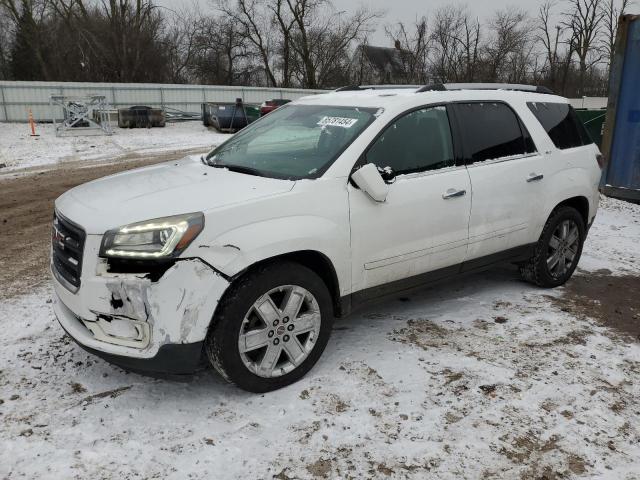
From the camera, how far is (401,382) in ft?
10.9

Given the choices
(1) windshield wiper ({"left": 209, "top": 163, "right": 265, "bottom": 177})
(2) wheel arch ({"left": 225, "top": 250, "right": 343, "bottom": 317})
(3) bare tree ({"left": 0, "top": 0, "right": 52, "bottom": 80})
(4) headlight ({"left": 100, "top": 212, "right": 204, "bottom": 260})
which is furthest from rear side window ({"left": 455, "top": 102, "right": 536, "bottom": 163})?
(3) bare tree ({"left": 0, "top": 0, "right": 52, "bottom": 80})

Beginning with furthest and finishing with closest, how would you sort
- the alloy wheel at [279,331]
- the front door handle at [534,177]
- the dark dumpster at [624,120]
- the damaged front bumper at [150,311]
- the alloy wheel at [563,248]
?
1. the dark dumpster at [624,120]
2. the alloy wheel at [563,248]
3. the front door handle at [534,177]
4. the alloy wheel at [279,331]
5. the damaged front bumper at [150,311]

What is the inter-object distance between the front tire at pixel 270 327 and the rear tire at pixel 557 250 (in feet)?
7.85

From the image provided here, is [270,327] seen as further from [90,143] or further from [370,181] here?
[90,143]

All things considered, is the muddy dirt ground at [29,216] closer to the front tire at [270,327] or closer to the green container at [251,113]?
the front tire at [270,327]

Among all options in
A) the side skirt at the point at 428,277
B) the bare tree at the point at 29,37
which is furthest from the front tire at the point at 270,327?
the bare tree at the point at 29,37

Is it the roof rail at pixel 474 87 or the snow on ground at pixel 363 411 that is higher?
the roof rail at pixel 474 87

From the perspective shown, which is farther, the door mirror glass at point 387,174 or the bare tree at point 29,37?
the bare tree at point 29,37

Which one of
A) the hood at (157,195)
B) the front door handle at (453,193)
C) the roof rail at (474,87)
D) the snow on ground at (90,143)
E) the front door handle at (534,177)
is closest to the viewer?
the hood at (157,195)

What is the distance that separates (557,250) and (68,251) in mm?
4038

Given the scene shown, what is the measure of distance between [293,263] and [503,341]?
175 centimetres

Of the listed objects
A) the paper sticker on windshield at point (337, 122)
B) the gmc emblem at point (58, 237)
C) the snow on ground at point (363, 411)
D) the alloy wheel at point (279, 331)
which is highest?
the paper sticker on windshield at point (337, 122)

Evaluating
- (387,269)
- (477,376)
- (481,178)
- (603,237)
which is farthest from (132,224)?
(603,237)

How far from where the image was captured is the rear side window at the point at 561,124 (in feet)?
15.5
